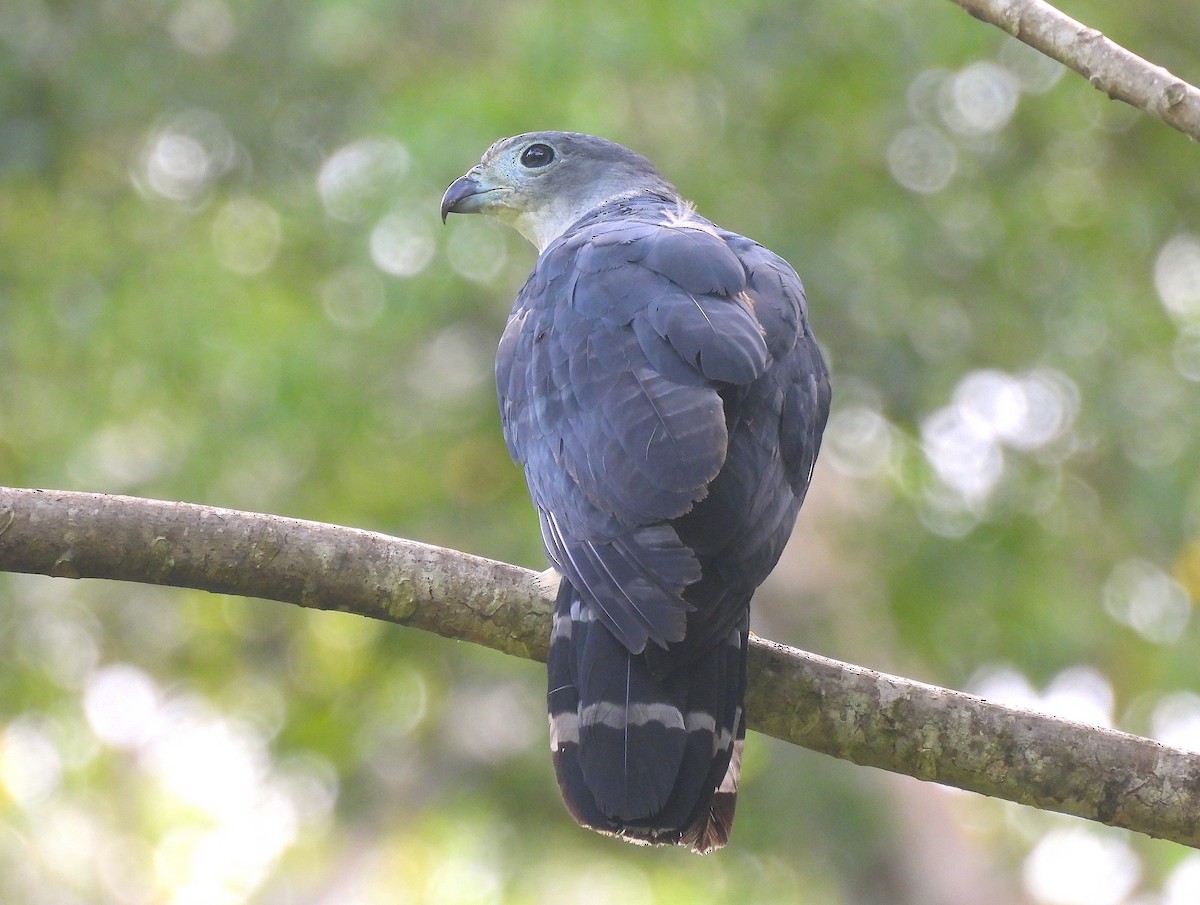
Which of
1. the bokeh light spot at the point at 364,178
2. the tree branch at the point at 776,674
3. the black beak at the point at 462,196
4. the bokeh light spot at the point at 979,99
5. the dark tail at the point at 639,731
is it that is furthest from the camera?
the bokeh light spot at the point at 979,99

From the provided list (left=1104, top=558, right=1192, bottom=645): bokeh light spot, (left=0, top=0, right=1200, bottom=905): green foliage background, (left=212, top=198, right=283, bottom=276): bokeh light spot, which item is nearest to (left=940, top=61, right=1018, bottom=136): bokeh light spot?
(left=0, top=0, right=1200, bottom=905): green foliage background

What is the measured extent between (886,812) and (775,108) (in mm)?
3823

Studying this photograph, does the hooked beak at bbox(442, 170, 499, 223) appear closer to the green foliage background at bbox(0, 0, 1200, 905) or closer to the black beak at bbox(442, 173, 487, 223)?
the black beak at bbox(442, 173, 487, 223)

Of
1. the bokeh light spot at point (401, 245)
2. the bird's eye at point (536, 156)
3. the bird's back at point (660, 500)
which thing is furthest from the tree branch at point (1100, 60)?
the bokeh light spot at point (401, 245)

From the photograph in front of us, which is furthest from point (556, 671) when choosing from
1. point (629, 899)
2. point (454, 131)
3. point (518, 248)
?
point (629, 899)

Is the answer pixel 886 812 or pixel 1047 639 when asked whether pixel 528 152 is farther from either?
pixel 886 812

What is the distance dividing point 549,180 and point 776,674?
2.37 meters

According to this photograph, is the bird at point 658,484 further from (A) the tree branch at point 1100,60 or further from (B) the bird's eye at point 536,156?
(B) the bird's eye at point 536,156

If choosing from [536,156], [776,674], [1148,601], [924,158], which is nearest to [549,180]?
[536,156]

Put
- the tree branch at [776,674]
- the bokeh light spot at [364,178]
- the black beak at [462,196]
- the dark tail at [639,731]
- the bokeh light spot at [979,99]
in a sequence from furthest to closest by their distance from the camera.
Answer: the bokeh light spot at [979,99]
the bokeh light spot at [364,178]
the black beak at [462,196]
the tree branch at [776,674]
the dark tail at [639,731]

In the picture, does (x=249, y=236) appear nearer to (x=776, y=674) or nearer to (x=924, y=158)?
(x=924, y=158)

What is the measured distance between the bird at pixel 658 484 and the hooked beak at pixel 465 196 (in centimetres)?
122

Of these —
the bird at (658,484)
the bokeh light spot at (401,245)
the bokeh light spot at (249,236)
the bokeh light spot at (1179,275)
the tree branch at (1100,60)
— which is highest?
the tree branch at (1100,60)

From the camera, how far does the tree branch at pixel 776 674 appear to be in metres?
2.76
